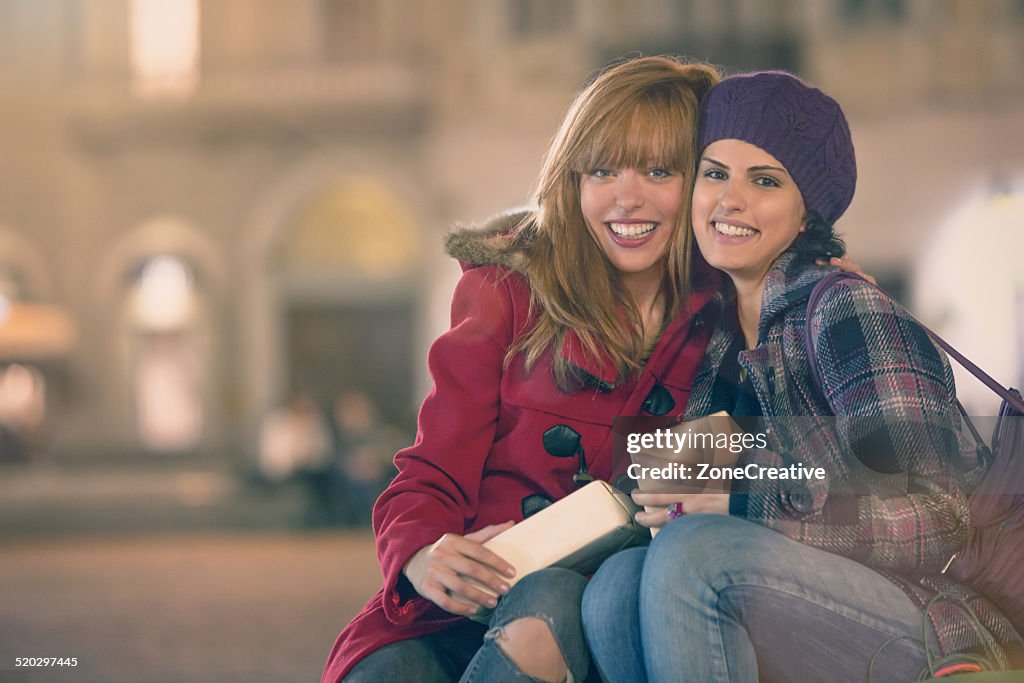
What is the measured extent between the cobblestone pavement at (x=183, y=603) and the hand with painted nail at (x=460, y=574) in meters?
2.18

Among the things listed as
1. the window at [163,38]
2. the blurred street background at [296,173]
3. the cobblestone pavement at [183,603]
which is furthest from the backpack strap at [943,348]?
the window at [163,38]

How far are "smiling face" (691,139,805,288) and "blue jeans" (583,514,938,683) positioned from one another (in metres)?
0.46

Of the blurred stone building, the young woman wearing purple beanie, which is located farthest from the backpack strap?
the blurred stone building

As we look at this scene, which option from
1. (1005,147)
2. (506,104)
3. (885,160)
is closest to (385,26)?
(506,104)

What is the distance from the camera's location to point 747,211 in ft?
5.92

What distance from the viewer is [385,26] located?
13617mm

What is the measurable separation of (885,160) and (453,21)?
4584 mm

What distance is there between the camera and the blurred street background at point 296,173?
11.6m

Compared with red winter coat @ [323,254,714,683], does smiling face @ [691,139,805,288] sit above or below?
above

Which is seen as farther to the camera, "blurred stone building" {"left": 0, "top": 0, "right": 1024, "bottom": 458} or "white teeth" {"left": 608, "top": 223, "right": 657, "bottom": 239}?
"blurred stone building" {"left": 0, "top": 0, "right": 1024, "bottom": 458}

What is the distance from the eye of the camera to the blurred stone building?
12820 millimetres

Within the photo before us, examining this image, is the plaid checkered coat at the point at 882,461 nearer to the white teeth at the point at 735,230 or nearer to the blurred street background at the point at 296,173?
the white teeth at the point at 735,230

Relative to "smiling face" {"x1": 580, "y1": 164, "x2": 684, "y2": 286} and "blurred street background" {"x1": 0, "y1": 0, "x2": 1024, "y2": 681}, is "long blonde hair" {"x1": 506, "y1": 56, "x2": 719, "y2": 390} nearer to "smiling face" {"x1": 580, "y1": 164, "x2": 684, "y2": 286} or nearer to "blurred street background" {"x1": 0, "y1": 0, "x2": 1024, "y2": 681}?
"smiling face" {"x1": 580, "y1": 164, "x2": 684, "y2": 286}

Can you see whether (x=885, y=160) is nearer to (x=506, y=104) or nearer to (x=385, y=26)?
(x=506, y=104)
